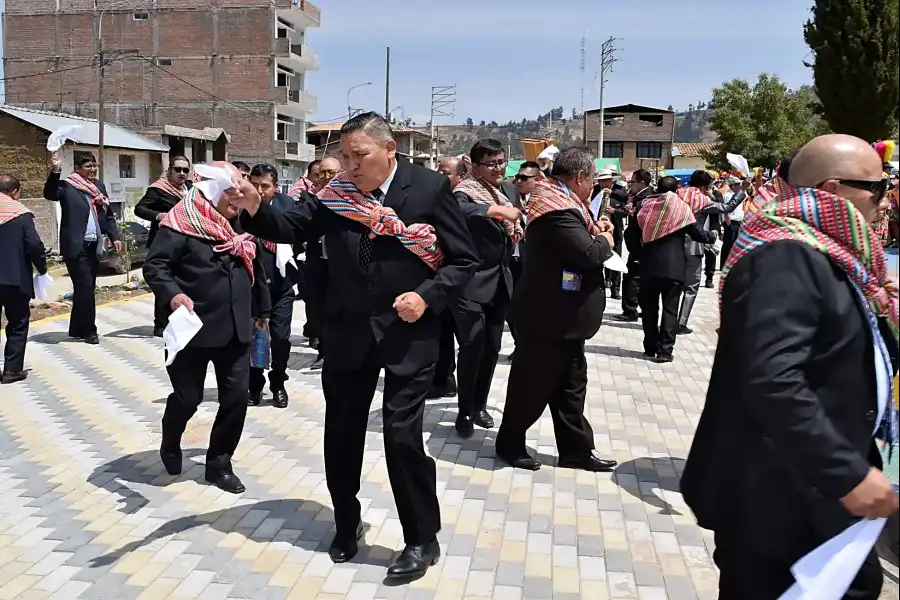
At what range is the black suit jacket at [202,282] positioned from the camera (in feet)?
15.2

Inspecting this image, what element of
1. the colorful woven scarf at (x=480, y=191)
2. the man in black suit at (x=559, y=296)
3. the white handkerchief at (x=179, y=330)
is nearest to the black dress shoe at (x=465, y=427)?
the man in black suit at (x=559, y=296)

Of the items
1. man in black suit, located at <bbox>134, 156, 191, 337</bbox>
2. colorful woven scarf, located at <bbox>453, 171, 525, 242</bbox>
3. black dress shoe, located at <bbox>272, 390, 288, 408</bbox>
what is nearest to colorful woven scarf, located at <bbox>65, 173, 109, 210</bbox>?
man in black suit, located at <bbox>134, 156, 191, 337</bbox>

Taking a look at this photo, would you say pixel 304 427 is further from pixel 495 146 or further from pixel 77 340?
pixel 77 340

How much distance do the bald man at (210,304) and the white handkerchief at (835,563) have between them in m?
3.51

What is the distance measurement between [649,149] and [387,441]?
255ft

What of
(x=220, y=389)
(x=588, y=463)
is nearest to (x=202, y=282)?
(x=220, y=389)

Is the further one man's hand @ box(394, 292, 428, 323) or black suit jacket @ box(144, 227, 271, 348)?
black suit jacket @ box(144, 227, 271, 348)

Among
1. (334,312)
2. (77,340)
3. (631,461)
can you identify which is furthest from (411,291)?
(77,340)

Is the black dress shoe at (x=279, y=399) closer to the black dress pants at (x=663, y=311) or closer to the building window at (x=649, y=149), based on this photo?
Answer: the black dress pants at (x=663, y=311)

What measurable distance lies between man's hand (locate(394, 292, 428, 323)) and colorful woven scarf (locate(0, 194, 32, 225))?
5367mm

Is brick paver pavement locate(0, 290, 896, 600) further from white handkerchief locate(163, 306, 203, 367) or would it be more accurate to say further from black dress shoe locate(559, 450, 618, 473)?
white handkerchief locate(163, 306, 203, 367)

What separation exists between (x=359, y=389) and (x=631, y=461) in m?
2.39

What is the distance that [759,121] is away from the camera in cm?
4134

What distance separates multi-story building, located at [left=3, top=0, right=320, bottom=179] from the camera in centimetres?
5266
